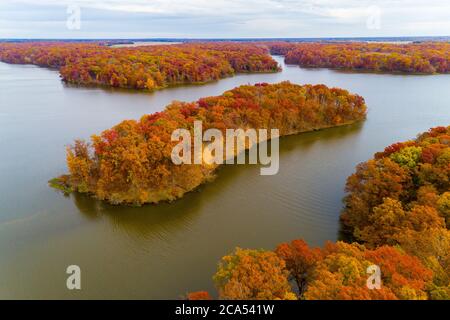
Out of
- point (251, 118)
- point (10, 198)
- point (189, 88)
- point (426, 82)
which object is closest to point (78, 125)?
point (10, 198)

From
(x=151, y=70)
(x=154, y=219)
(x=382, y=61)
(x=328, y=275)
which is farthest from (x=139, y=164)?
(x=382, y=61)

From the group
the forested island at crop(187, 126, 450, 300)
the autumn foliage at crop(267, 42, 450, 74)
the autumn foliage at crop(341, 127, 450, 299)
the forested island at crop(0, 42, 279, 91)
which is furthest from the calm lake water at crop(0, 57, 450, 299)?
the autumn foliage at crop(267, 42, 450, 74)

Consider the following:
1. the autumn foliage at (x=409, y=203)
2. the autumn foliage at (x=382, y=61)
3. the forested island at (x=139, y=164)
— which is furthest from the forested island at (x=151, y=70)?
the autumn foliage at (x=409, y=203)

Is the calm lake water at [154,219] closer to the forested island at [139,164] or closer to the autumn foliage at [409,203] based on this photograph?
the forested island at [139,164]

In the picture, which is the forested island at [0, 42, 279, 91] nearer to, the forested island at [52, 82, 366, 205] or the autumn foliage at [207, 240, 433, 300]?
the forested island at [52, 82, 366, 205]

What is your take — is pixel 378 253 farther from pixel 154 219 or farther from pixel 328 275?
pixel 154 219

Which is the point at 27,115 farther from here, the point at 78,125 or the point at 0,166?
the point at 0,166
